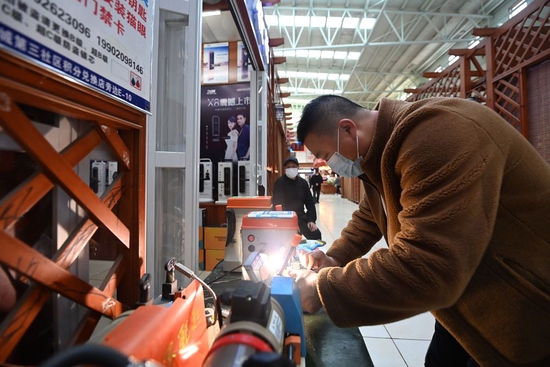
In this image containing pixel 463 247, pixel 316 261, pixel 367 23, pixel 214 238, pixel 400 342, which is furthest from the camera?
pixel 367 23

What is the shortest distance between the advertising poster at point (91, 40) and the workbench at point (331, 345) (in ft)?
3.32

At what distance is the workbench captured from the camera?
835 millimetres

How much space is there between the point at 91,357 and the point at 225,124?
3589 mm

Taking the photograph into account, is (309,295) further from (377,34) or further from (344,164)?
(377,34)

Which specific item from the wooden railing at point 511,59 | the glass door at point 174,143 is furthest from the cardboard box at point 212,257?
the wooden railing at point 511,59

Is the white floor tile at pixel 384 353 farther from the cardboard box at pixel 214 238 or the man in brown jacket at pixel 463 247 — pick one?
the cardboard box at pixel 214 238

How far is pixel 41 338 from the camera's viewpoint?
0.67m

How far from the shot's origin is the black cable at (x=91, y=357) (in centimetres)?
29

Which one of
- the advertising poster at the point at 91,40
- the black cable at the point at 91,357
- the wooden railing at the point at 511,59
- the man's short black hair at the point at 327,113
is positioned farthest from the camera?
the wooden railing at the point at 511,59

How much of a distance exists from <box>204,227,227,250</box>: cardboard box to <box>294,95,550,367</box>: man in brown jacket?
2.32 meters

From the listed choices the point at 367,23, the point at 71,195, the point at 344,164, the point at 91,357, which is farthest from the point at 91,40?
the point at 367,23

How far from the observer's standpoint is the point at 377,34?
7.47 m

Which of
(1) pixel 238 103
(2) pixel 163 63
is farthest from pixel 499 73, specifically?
(2) pixel 163 63

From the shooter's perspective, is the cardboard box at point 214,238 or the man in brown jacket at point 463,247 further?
the cardboard box at point 214,238
